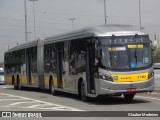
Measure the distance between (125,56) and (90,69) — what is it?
1.67m

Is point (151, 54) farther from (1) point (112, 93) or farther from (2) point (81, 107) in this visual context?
(2) point (81, 107)

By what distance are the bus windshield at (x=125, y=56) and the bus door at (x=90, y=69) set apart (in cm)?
69

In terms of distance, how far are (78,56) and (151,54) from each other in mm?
3446

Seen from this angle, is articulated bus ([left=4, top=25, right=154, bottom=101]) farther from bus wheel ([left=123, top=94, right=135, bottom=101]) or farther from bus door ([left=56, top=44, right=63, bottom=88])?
bus door ([left=56, top=44, right=63, bottom=88])

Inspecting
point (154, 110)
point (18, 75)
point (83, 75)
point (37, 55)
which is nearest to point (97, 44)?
point (83, 75)

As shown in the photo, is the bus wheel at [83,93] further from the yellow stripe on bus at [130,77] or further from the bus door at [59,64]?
the bus door at [59,64]

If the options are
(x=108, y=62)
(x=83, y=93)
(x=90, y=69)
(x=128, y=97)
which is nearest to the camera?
(x=108, y=62)

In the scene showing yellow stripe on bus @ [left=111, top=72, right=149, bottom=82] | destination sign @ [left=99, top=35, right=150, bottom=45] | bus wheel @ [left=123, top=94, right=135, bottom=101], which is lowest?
bus wheel @ [left=123, top=94, right=135, bottom=101]

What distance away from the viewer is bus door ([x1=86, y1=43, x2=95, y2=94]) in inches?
757

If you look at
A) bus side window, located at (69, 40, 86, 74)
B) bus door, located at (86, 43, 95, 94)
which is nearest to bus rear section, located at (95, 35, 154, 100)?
bus door, located at (86, 43, 95, 94)

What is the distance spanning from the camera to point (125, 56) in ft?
61.5

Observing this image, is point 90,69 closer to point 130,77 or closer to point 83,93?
point 83,93

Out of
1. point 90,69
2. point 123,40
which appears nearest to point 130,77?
point 123,40

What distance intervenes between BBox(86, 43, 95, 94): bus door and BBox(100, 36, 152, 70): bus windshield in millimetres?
690
